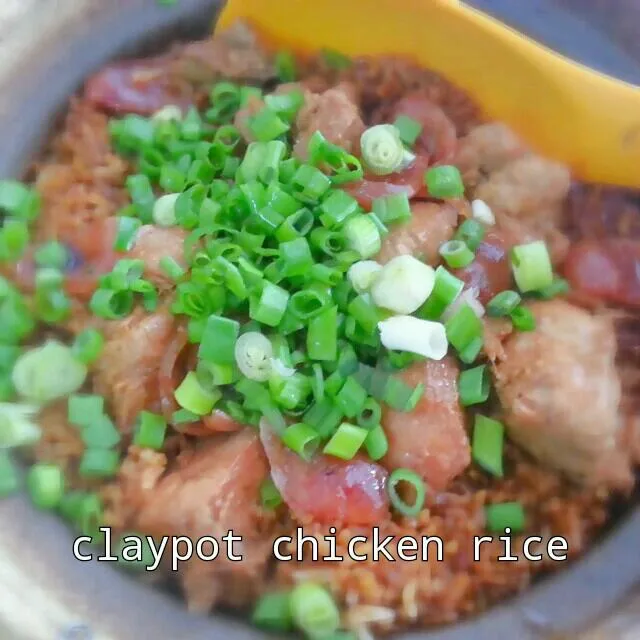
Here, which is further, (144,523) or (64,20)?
(64,20)

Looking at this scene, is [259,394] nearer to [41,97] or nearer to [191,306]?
[191,306]

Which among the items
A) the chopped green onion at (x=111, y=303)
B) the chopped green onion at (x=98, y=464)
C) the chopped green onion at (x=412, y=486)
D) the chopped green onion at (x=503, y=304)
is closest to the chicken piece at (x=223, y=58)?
the chopped green onion at (x=111, y=303)

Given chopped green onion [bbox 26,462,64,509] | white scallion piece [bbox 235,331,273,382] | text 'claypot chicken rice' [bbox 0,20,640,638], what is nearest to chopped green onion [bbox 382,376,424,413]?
text 'claypot chicken rice' [bbox 0,20,640,638]

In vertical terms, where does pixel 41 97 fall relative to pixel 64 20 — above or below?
below

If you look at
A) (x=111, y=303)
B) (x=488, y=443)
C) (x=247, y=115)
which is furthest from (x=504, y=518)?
(x=247, y=115)

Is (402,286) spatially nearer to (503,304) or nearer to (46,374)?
(503,304)

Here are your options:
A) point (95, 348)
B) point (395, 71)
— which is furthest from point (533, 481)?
point (395, 71)

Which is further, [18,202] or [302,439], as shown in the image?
Result: [18,202]
